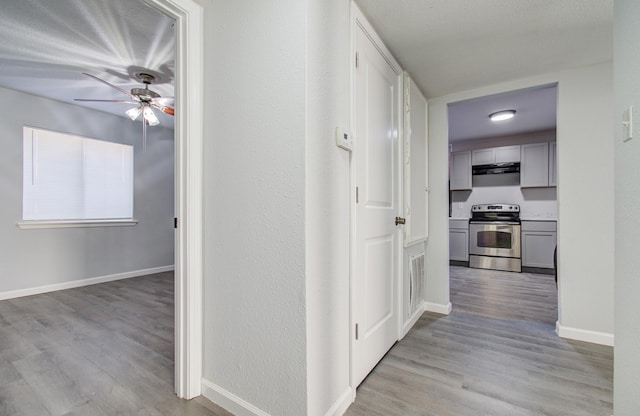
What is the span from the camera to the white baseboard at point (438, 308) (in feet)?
9.34

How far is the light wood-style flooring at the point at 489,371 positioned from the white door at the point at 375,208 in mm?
183

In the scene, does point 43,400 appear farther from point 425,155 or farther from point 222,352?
point 425,155

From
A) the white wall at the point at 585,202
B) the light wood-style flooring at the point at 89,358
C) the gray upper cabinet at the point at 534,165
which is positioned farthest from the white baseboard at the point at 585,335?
the gray upper cabinet at the point at 534,165

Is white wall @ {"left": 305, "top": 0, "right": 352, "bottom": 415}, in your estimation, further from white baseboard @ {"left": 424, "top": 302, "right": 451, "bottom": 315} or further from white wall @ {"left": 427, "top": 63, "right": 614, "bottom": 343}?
white wall @ {"left": 427, "top": 63, "right": 614, "bottom": 343}

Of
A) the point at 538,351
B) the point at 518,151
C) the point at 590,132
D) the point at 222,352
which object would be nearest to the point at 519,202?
the point at 518,151

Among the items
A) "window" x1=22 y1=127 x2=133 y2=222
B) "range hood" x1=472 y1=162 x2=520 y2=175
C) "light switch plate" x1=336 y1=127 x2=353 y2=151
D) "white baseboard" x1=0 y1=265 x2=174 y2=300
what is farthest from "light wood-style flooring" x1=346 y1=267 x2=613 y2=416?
"window" x1=22 y1=127 x2=133 y2=222

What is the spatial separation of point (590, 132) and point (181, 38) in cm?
309

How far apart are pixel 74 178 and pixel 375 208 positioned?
4280mm

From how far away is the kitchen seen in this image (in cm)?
466

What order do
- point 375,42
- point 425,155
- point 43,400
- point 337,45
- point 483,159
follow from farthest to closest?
point 483,159, point 425,155, point 375,42, point 43,400, point 337,45

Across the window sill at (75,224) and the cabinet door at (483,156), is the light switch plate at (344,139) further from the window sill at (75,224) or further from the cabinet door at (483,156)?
the cabinet door at (483,156)

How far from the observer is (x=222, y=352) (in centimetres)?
147

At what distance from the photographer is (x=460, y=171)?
18.6 ft

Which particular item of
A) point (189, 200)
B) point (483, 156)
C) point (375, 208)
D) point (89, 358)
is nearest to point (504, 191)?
point (483, 156)
